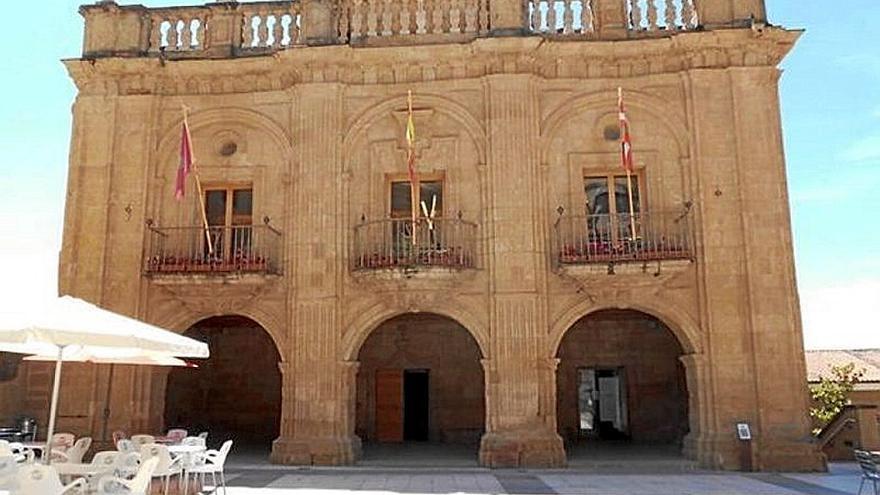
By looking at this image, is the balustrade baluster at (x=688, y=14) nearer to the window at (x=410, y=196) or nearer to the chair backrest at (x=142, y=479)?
the window at (x=410, y=196)

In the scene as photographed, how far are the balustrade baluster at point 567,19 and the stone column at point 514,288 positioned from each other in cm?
168

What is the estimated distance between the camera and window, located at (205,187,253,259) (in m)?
16.5

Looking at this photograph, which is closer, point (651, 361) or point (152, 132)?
point (152, 132)

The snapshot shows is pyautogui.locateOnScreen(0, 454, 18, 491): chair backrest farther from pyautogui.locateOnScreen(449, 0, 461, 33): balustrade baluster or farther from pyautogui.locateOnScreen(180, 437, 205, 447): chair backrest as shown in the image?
pyautogui.locateOnScreen(449, 0, 461, 33): balustrade baluster

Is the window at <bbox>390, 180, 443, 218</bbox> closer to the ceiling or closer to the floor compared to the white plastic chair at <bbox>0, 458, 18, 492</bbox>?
closer to the ceiling

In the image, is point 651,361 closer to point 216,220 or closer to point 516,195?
point 516,195

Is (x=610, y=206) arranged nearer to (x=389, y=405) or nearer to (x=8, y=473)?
(x=389, y=405)

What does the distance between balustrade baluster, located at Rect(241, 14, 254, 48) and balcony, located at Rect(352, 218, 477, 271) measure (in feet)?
17.4

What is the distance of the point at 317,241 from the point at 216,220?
2724 millimetres

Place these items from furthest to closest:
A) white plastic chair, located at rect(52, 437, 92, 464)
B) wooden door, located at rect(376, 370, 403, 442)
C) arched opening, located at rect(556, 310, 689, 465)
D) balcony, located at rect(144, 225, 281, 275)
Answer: wooden door, located at rect(376, 370, 403, 442) → arched opening, located at rect(556, 310, 689, 465) → balcony, located at rect(144, 225, 281, 275) → white plastic chair, located at rect(52, 437, 92, 464)

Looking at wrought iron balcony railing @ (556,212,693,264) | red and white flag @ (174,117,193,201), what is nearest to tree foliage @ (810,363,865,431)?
wrought iron balcony railing @ (556,212,693,264)

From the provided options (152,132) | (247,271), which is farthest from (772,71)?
(152,132)

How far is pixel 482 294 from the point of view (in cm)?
1573

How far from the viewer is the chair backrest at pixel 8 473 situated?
26.8ft
